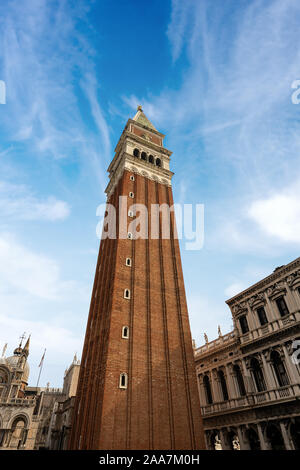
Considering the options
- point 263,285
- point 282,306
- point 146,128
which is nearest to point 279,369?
point 282,306

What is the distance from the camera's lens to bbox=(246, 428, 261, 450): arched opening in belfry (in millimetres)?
25141

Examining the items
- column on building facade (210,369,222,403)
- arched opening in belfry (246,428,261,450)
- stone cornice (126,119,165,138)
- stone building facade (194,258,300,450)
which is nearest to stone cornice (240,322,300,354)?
stone building facade (194,258,300,450)

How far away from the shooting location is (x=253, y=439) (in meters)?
25.6

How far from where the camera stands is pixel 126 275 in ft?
89.7

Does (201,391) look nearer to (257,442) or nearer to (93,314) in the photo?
(257,442)

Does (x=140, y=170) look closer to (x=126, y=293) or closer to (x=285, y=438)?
(x=126, y=293)

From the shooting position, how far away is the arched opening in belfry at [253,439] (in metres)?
25.1

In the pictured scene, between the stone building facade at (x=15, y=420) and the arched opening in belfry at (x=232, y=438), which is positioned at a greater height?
the stone building facade at (x=15, y=420)

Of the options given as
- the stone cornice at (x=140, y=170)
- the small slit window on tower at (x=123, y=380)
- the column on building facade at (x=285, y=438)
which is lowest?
the column on building facade at (x=285, y=438)

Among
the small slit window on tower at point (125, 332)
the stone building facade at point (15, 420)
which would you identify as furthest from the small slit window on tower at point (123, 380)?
the stone building facade at point (15, 420)

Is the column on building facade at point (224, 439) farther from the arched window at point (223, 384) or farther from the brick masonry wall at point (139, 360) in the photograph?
the brick masonry wall at point (139, 360)
